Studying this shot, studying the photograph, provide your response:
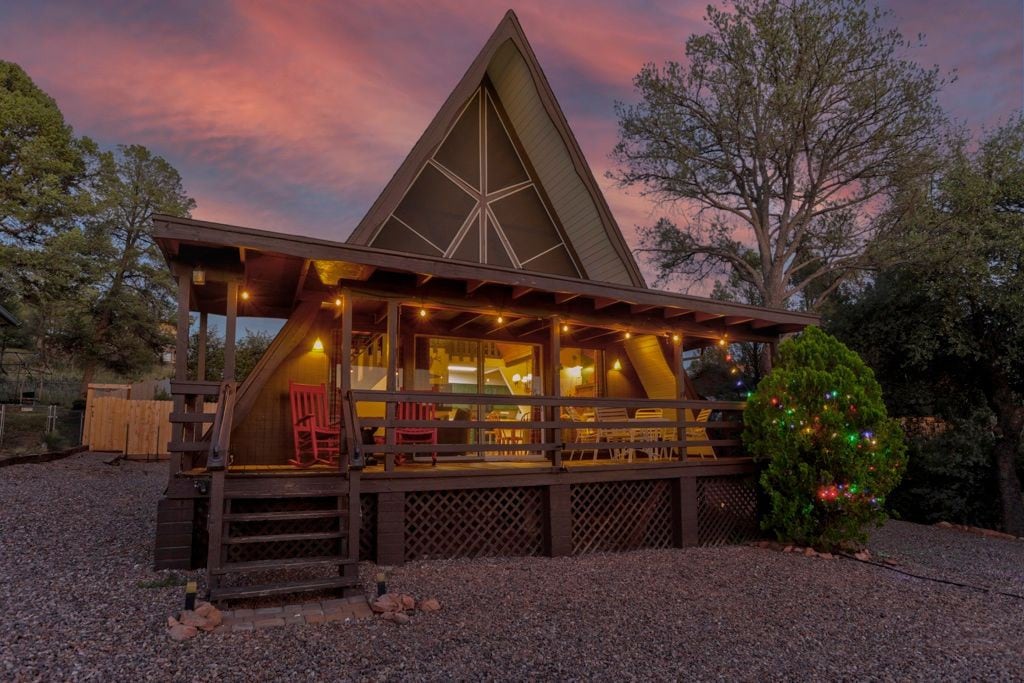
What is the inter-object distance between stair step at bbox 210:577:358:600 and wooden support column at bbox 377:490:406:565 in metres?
1.32

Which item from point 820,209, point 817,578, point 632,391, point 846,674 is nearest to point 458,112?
point 632,391

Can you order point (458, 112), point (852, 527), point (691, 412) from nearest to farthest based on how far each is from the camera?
1. point (852, 527)
2. point (458, 112)
3. point (691, 412)

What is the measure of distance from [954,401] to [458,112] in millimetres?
12654

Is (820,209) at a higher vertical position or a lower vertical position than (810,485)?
higher

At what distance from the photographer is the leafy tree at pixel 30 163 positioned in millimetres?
18328

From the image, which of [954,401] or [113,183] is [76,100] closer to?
[113,183]

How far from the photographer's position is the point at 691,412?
11922 mm

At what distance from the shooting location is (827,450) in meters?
8.30

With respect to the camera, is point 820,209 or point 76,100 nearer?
point 820,209

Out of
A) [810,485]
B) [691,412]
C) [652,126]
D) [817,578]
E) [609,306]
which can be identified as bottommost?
[817,578]

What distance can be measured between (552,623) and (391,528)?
246 cm

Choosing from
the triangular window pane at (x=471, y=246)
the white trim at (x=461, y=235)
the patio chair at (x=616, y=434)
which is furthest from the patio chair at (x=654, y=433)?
the white trim at (x=461, y=235)

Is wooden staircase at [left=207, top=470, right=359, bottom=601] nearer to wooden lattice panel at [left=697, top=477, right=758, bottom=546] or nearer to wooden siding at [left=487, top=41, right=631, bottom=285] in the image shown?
wooden lattice panel at [left=697, top=477, right=758, bottom=546]

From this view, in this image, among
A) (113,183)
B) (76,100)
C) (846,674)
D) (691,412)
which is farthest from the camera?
(113,183)
